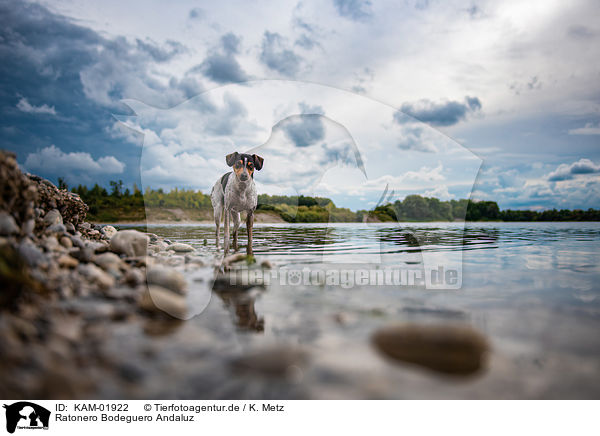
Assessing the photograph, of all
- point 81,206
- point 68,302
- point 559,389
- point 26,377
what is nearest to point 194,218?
point 81,206

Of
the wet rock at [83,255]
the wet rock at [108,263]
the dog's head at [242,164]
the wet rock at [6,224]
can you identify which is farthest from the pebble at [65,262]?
the dog's head at [242,164]

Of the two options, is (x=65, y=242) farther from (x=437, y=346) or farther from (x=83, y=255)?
(x=437, y=346)

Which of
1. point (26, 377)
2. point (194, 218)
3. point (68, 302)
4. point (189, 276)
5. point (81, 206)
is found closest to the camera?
point (26, 377)

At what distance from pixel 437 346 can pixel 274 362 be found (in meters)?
1.65

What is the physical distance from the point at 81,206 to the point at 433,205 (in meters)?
9.59

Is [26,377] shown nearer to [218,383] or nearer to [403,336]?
[218,383]

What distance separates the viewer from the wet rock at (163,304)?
3.80m

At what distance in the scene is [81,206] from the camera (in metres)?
8.80

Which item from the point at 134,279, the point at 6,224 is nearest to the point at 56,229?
the point at 6,224

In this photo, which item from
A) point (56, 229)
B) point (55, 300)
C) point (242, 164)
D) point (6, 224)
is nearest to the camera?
point (55, 300)

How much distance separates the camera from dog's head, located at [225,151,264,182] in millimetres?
7164

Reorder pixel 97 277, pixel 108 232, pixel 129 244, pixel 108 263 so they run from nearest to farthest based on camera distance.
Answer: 1. pixel 97 277
2. pixel 108 263
3. pixel 129 244
4. pixel 108 232
